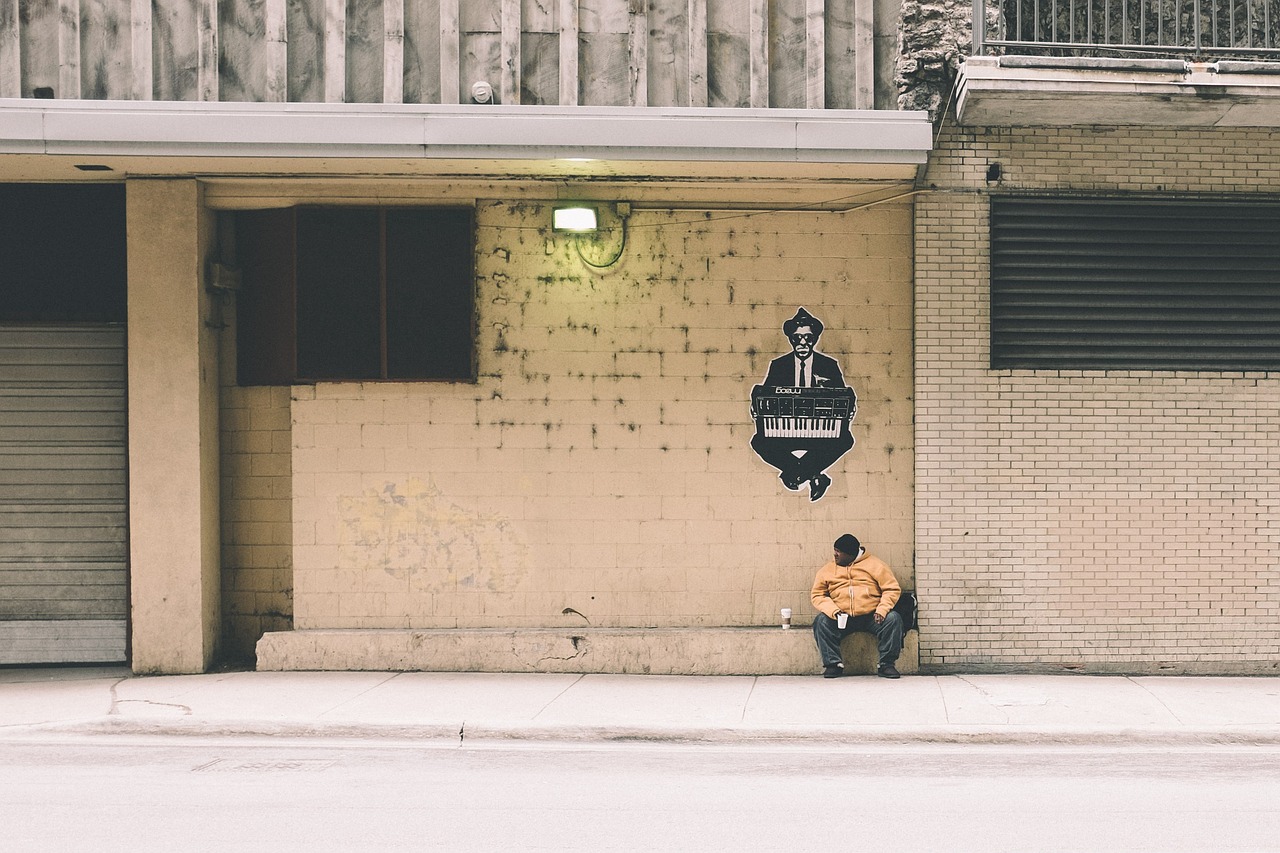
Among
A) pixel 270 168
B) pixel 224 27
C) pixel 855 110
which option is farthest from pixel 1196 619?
pixel 224 27

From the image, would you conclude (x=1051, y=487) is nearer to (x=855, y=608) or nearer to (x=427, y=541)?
(x=855, y=608)

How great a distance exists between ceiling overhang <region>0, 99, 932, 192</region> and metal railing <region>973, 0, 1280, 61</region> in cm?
131

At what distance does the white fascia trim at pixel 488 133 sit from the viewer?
9.02 m

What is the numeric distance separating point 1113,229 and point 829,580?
4002 mm

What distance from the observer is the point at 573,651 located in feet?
33.4

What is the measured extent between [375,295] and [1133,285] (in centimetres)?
680

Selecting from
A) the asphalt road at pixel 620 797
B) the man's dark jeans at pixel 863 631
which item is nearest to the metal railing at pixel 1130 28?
the man's dark jeans at pixel 863 631

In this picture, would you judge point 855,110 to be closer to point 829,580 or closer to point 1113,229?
point 1113,229

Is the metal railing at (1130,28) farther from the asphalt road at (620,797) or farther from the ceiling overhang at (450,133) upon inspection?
the asphalt road at (620,797)

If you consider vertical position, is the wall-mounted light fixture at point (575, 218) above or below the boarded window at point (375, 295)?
above

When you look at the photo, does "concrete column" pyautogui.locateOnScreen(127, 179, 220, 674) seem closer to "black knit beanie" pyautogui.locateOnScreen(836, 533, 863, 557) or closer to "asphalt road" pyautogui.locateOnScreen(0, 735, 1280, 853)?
"asphalt road" pyautogui.locateOnScreen(0, 735, 1280, 853)

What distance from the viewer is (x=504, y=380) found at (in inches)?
409

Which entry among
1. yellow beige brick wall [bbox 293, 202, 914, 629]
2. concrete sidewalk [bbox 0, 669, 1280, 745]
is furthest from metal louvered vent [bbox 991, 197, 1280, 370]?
concrete sidewalk [bbox 0, 669, 1280, 745]

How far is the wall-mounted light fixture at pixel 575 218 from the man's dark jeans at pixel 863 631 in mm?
3982
